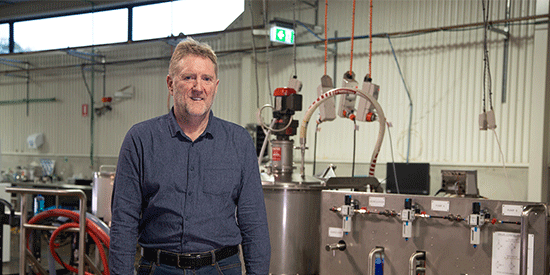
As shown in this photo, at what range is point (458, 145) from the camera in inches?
262

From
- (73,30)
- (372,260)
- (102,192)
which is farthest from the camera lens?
(73,30)

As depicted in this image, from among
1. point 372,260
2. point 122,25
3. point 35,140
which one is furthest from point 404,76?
point 35,140

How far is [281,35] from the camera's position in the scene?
23.4 feet

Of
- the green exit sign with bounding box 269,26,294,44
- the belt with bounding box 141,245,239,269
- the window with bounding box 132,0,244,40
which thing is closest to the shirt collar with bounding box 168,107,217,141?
the belt with bounding box 141,245,239,269

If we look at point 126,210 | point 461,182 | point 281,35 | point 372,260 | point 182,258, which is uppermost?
point 281,35

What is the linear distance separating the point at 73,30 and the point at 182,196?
9.98m

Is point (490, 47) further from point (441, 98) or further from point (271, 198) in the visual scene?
point (271, 198)

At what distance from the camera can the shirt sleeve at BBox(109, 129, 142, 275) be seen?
156 centimetres

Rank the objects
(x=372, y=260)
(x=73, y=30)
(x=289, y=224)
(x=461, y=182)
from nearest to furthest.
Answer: (x=372, y=260) → (x=289, y=224) → (x=461, y=182) → (x=73, y=30)

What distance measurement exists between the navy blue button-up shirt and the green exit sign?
546 cm

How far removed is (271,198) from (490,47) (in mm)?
4332

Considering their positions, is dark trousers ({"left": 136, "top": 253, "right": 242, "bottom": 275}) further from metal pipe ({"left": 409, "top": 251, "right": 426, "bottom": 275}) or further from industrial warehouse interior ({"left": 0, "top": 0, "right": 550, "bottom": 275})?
metal pipe ({"left": 409, "top": 251, "right": 426, "bottom": 275})

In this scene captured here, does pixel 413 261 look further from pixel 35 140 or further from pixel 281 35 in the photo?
pixel 35 140

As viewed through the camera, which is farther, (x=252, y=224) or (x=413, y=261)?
(x=413, y=261)
